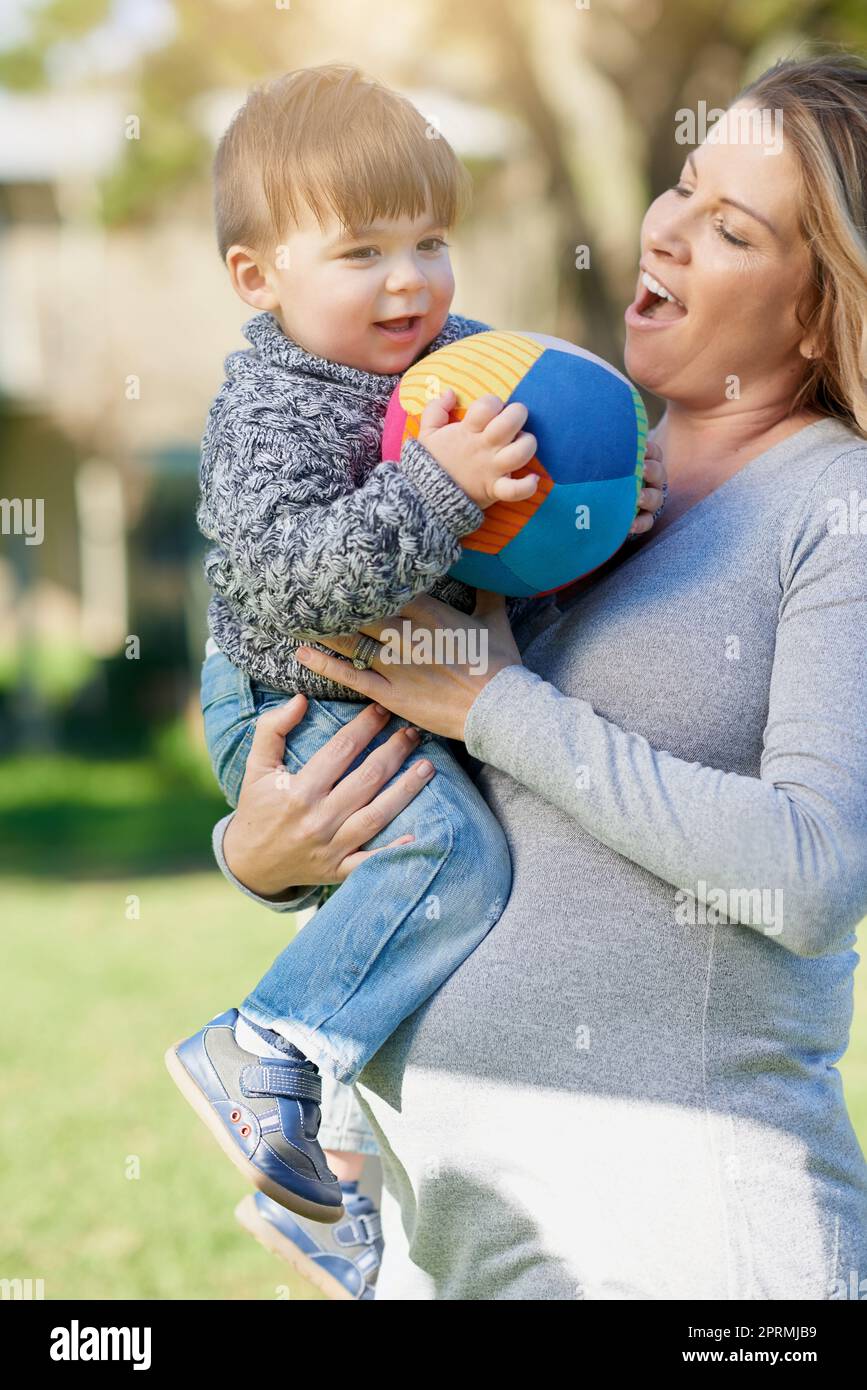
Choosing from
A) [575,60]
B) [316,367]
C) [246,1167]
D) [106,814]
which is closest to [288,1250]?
[246,1167]

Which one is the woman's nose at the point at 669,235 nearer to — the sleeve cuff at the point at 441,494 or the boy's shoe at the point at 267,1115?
the sleeve cuff at the point at 441,494

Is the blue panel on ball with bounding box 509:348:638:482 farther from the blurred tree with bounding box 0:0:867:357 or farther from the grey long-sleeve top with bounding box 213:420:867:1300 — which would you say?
the blurred tree with bounding box 0:0:867:357

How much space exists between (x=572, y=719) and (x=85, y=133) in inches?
578

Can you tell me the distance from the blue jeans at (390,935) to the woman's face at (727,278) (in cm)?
83

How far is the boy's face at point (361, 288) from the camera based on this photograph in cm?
230

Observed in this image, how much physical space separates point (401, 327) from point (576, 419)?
1.41ft

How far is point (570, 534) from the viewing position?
6.96 ft

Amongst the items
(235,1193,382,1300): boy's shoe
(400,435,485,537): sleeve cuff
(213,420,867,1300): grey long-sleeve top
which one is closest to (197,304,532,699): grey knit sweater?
(400,435,485,537): sleeve cuff

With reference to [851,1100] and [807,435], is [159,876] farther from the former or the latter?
[807,435]

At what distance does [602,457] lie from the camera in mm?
2119

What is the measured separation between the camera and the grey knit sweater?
2.03 meters
